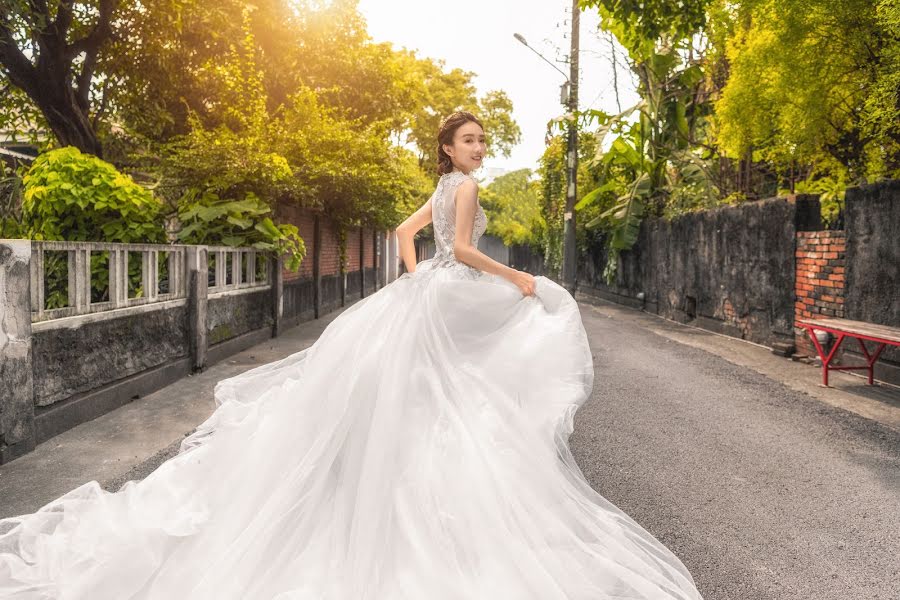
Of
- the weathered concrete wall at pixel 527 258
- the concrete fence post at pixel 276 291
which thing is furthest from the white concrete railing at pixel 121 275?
the weathered concrete wall at pixel 527 258

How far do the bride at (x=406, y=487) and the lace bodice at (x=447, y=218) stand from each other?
1 cm

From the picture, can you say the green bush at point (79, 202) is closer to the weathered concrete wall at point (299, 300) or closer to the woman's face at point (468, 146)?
the weathered concrete wall at point (299, 300)

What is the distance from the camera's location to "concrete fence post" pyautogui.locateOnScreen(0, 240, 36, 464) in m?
4.46

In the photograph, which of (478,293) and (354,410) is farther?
(478,293)

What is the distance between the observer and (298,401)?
301 cm

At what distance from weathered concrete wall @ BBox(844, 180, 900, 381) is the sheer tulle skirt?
19.7 ft

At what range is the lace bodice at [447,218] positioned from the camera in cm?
327

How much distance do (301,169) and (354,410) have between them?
9.87 m

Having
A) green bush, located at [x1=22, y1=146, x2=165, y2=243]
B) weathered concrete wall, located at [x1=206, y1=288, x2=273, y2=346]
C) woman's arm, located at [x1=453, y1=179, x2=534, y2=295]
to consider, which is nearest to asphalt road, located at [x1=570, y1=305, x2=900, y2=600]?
woman's arm, located at [x1=453, y1=179, x2=534, y2=295]

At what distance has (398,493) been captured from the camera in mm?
2602

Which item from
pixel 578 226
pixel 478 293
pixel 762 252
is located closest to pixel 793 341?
pixel 762 252

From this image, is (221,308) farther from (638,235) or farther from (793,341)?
(638,235)

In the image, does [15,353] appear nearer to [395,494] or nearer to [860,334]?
[395,494]

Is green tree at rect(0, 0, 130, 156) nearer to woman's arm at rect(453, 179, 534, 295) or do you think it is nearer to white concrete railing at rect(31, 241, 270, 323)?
white concrete railing at rect(31, 241, 270, 323)
